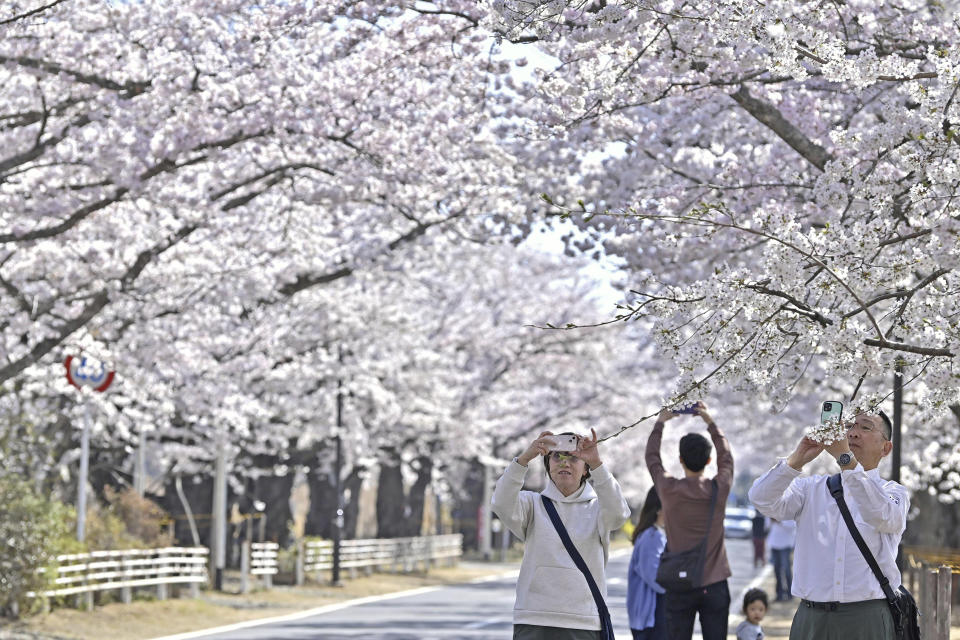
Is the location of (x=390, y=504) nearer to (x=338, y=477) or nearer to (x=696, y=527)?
(x=338, y=477)

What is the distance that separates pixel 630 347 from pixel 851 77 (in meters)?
45.4

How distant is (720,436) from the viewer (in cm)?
883

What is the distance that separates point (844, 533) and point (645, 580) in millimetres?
3616

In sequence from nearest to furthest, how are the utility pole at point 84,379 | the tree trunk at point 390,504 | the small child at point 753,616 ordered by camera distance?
the small child at point 753,616, the utility pole at point 84,379, the tree trunk at point 390,504

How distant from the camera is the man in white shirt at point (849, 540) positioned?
621 cm

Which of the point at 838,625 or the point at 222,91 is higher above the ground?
the point at 222,91

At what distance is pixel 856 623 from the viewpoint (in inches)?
244

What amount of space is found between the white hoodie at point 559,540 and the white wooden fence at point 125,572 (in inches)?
476

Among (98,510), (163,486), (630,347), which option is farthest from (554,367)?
(98,510)

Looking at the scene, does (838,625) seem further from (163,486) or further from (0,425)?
(163,486)

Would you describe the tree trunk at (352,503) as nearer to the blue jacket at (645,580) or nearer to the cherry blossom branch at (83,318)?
the cherry blossom branch at (83,318)

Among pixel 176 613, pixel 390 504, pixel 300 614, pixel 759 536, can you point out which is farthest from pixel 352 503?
pixel 176 613

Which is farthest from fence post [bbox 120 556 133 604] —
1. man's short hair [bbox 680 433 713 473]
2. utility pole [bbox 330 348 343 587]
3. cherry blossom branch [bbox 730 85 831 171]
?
man's short hair [bbox 680 433 713 473]

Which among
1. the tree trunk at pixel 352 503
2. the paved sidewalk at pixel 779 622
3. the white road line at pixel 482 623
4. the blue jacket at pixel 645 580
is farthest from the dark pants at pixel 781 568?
the tree trunk at pixel 352 503
